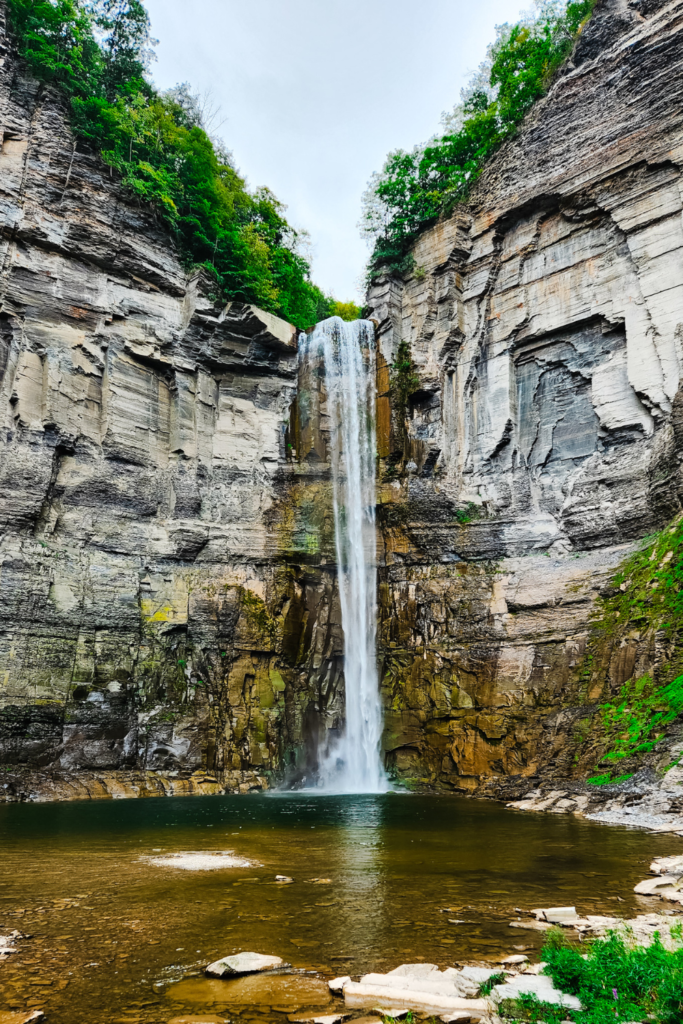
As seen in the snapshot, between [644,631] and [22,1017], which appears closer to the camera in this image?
[22,1017]

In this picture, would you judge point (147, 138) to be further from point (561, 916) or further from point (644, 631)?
point (561, 916)

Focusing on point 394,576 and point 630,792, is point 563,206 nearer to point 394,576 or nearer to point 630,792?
point 394,576

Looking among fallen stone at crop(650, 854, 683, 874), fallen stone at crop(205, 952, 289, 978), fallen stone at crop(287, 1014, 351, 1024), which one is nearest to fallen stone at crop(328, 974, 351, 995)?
fallen stone at crop(287, 1014, 351, 1024)

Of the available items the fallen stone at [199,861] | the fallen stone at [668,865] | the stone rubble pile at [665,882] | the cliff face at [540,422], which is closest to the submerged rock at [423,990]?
the stone rubble pile at [665,882]

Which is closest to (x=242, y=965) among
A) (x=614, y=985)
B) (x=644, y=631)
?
(x=614, y=985)

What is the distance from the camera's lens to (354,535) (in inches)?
952

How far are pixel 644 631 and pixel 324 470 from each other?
40.8ft

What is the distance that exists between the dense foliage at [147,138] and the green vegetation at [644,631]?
56.7ft

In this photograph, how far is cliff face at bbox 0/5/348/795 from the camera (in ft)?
63.3

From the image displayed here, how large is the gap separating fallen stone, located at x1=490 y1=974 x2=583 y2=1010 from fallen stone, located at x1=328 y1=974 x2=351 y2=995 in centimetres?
95

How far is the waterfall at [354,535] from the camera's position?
21.8 meters

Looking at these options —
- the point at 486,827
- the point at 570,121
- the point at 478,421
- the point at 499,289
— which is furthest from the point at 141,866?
the point at 570,121

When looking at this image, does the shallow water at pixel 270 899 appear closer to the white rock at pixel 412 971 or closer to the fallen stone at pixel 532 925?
the fallen stone at pixel 532 925

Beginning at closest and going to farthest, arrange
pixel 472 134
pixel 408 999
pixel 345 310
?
pixel 408 999 < pixel 472 134 < pixel 345 310
